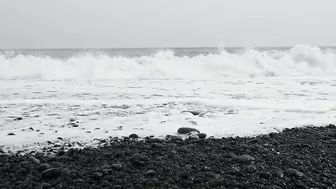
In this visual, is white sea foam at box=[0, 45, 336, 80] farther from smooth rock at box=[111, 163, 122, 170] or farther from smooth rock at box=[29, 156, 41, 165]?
Answer: smooth rock at box=[111, 163, 122, 170]

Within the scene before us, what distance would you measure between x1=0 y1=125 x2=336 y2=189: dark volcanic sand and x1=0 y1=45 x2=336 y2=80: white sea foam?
33.8 ft

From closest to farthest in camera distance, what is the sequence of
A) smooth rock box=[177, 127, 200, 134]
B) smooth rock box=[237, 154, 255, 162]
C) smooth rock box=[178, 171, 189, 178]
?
smooth rock box=[178, 171, 189, 178], smooth rock box=[237, 154, 255, 162], smooth rock box=[177, 127, 200, 134]

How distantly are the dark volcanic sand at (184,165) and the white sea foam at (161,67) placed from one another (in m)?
10.3

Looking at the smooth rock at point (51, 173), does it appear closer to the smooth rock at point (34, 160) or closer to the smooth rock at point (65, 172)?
the smooth rock at point (65, 172)

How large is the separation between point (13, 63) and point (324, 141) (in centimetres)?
1558

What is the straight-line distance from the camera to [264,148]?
11.3ft

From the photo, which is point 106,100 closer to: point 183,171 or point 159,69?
point 183,171

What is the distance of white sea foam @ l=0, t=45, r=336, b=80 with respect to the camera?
14062 millimetres

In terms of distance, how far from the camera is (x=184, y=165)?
9.52 ft

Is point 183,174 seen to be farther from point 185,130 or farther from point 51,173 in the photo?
point 185,130

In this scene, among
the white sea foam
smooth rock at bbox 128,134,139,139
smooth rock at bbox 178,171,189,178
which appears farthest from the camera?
the white sea foam

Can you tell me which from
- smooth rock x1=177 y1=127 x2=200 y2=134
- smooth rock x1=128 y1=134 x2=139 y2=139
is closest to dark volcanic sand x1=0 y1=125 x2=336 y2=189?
smooth rock x1=128 y1=134 x2=139 y2=139

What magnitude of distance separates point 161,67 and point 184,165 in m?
12.7

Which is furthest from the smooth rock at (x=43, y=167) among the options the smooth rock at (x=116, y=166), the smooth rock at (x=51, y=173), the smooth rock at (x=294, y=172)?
the smooth rock at (x=294, y=172)
